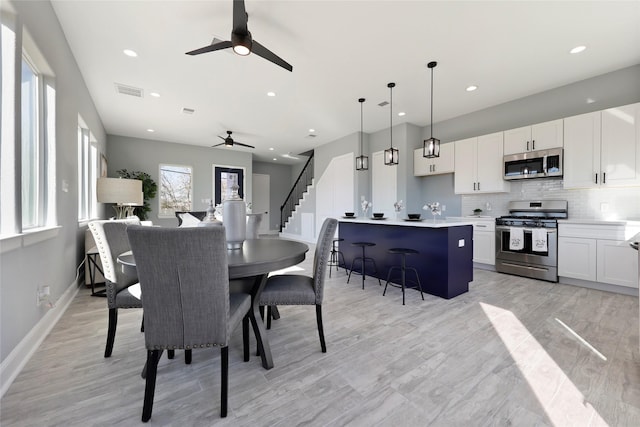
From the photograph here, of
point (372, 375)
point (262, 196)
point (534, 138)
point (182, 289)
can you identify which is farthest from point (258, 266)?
point (262, 196)

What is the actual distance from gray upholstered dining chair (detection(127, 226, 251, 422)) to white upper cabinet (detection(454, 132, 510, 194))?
4.92 metres

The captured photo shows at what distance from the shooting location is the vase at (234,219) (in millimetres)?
1978

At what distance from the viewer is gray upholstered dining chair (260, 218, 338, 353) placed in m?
1.93

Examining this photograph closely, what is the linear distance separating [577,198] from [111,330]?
5897 mm

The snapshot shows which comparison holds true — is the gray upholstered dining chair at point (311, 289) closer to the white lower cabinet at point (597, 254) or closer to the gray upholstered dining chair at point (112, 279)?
the gray upholstered dining chair at point (112, 279)

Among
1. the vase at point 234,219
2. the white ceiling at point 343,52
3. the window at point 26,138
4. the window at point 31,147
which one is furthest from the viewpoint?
the white ceiling at point 343,52

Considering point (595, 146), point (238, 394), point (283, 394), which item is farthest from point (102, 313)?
point (595, 146)

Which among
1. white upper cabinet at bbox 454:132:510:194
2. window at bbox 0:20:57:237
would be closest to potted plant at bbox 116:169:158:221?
window at bbox 0:20:57:237

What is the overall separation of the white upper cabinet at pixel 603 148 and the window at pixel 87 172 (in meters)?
7.20

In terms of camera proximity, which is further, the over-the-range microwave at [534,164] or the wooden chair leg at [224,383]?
the over-the-range microwave at [534,164]

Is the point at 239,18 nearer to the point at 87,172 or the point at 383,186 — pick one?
the point at 87,172

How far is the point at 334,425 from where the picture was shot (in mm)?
1314

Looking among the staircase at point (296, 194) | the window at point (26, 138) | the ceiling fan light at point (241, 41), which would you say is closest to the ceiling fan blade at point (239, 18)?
the ceiling fan light at point (241, 41)

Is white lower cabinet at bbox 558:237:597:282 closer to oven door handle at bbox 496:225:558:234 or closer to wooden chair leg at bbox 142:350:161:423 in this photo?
oven door handle at bbox 496:225:558:234
